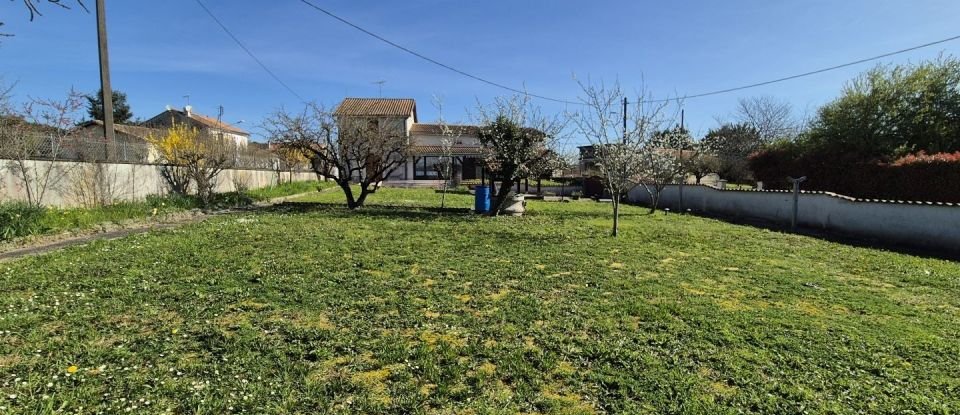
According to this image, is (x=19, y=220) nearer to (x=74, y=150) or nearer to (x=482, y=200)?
(x=74, y=150)

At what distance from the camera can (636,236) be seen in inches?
406

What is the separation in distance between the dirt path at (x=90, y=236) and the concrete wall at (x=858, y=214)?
1620cm

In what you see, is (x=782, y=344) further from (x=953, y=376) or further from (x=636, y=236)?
(x=636, y=236)

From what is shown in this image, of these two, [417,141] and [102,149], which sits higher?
[417,141]

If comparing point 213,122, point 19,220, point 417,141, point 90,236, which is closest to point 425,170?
point 417,141

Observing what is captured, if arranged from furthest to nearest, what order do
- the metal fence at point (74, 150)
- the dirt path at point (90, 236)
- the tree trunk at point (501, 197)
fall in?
the tree trunk at point (501, 197) < the metal fence at point (74, 150) < the dirt path at point (90, 236)

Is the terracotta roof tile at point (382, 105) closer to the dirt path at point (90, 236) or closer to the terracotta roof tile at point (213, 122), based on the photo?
the terracotta roof tile at point (213, 122)

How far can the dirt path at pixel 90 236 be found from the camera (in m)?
7.32

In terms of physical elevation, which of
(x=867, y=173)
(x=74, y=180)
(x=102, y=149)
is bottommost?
(x=74, y=180)

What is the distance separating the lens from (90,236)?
29.7 feet

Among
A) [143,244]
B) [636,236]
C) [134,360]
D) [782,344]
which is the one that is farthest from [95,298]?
[636,236]

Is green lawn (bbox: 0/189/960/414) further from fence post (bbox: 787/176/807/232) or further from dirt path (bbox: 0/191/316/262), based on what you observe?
fence post (bbox: 787/176/807/232)

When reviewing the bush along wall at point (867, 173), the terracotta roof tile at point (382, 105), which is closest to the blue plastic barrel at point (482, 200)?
the bush along wall at point (867, 173)

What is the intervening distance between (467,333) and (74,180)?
38.6 feet
